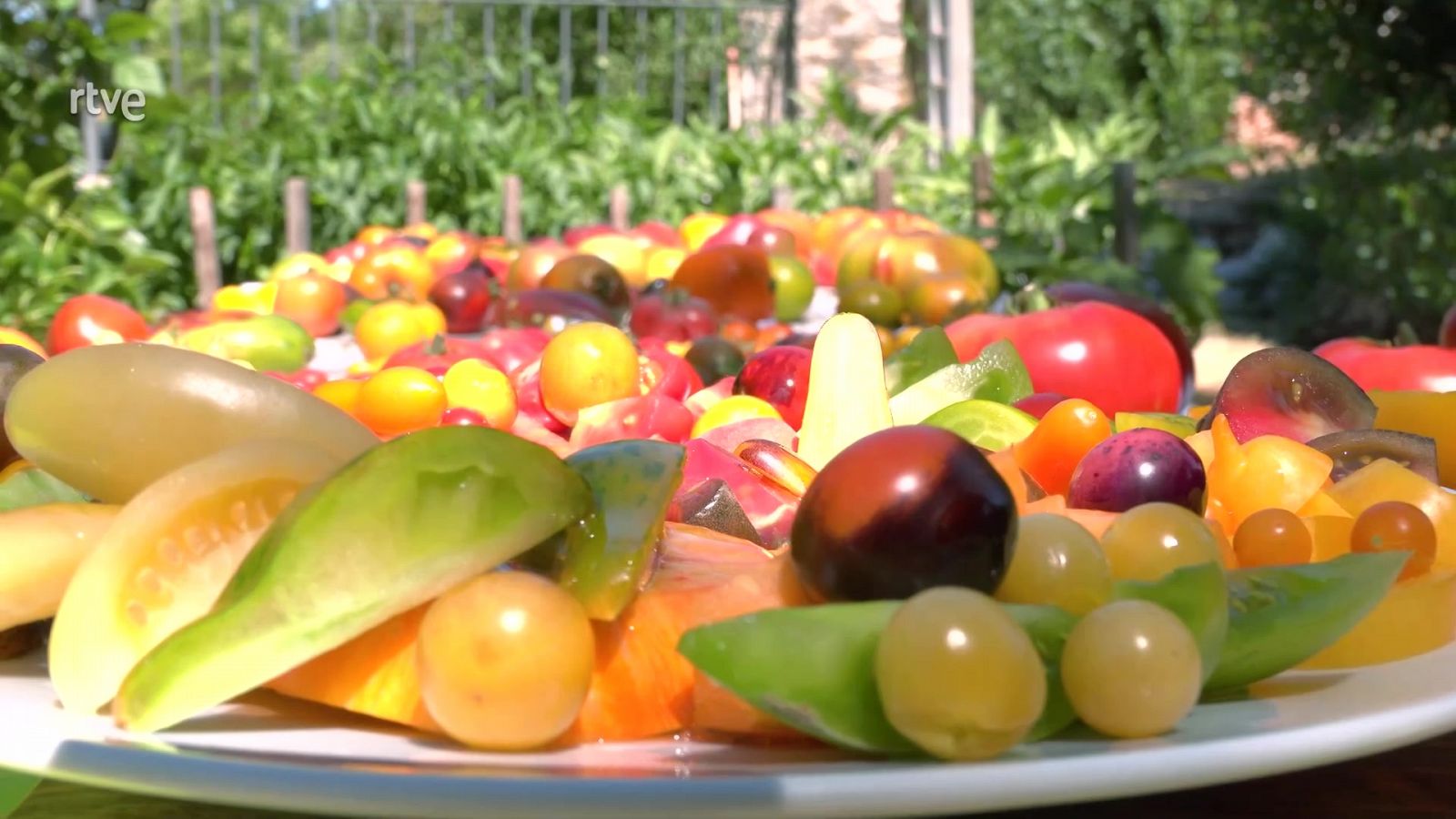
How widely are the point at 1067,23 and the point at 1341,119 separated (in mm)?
4332

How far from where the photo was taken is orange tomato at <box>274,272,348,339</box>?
8.90ft

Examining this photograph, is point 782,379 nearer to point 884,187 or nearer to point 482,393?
point 482,393

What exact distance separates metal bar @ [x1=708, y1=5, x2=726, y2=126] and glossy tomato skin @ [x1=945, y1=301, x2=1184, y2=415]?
5.30 m

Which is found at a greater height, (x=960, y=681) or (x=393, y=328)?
(x=960, y=681)

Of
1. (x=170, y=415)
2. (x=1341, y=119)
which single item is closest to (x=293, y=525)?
(x=170, y=415)

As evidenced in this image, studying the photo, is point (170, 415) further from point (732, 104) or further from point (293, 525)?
point (732, 104)

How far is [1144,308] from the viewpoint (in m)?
2.10

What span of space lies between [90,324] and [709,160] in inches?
146

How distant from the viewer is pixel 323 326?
2789mm

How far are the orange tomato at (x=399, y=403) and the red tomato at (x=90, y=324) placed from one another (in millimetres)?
895

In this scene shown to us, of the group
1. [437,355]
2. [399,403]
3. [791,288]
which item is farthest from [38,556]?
[791,288]

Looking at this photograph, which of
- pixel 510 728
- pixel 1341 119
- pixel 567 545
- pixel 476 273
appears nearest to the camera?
pixel 510 728

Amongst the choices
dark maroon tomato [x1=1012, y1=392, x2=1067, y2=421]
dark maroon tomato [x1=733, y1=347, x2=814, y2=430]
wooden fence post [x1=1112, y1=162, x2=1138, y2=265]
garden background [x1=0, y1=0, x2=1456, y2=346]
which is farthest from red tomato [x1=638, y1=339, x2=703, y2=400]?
wooden fence post [x1=1112, y1=162, x2=1138, y2=265]

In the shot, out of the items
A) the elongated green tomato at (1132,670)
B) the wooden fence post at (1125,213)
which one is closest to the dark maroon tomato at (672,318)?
the elongated green tomato at (1132,670)
